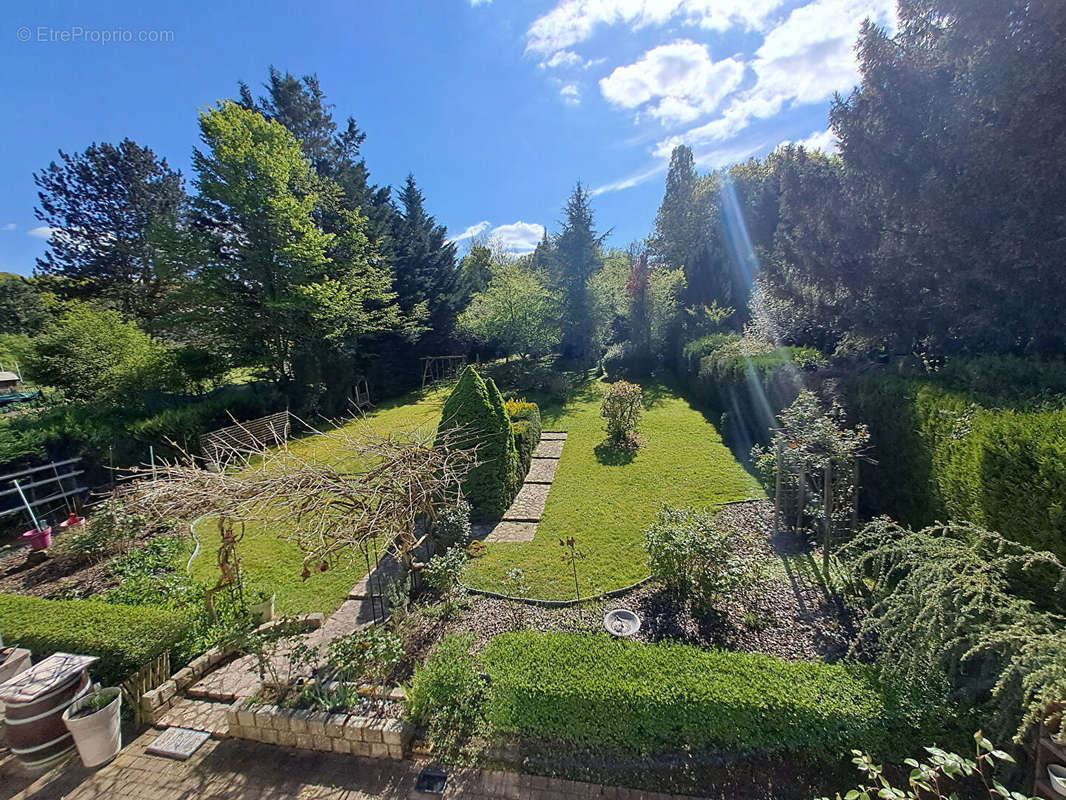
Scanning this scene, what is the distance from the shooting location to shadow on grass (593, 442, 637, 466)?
34.1ft

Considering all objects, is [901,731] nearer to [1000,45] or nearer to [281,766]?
[281,766]

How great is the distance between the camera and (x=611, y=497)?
332 inches

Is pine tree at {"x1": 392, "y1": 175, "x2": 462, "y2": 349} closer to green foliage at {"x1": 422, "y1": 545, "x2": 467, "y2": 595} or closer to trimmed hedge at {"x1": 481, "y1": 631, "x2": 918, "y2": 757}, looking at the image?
green foliage at {"x1": 422, "y1": 545, "x2": 467, "y2": 595}

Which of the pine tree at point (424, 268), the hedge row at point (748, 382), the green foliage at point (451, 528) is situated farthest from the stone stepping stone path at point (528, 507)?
the pine tree at point (424, 268)

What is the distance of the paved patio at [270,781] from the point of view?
10.6ft

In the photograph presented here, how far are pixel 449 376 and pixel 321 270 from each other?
9.53m

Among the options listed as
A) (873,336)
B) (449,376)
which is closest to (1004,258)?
(873,336)

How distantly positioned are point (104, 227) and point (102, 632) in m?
27.1

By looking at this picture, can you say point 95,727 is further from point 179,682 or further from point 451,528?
point 451,528

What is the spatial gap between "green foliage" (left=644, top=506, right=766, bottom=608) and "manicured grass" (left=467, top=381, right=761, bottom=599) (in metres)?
0.85

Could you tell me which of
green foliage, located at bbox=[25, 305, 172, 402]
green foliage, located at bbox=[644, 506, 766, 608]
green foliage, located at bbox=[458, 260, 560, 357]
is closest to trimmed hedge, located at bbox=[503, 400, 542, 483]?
green foliage, located at bbox=[644, 506, 766, 608]

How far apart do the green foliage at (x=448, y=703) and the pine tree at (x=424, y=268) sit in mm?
20347

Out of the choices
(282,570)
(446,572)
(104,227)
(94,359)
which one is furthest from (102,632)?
(104,227)

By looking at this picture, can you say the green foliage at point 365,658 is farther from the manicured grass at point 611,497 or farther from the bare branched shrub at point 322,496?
the manicured grass at point 611,497
